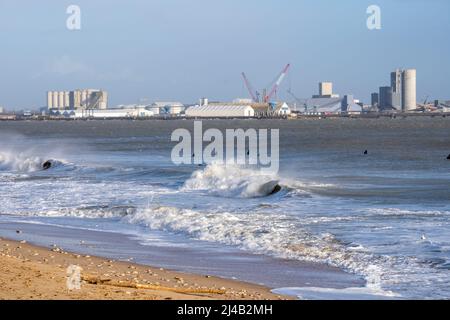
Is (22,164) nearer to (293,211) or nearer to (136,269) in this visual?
(293,211)

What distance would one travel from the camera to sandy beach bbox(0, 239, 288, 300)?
37.8ft

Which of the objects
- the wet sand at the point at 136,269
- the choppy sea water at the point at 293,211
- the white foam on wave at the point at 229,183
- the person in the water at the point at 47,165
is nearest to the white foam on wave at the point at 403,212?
the choppy sea water at the point at 293,211

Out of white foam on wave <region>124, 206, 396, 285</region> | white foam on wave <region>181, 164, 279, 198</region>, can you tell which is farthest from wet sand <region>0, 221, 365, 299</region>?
white foam on wave <region>181, 164, 279, 198</region>

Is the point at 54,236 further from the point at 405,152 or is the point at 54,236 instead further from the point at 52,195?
the point at 405,152

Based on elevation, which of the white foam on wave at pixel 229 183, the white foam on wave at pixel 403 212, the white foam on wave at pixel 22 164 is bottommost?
the white foam on wave at pixel 22 164

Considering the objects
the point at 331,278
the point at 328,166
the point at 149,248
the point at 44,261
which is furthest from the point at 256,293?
the point at 328,166

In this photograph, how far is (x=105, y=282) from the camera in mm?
12828

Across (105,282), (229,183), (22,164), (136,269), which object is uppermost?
(105,282)

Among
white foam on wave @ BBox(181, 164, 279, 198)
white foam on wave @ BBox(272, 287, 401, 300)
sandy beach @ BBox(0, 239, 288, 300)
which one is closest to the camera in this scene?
sandy beach @ BBox(0, 239, 288, 300)

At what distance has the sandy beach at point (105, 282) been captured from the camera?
11.5 metres

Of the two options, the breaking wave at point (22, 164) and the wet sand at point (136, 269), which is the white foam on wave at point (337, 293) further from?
the breaking wave at point (22, 164)

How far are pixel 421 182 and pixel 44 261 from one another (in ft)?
82.5

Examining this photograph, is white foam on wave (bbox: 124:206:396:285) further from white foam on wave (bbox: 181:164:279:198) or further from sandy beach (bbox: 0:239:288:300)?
white foam on wave (bbox: 181:164:279:198)


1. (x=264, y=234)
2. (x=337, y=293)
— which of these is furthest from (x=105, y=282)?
(x=264, y=234)
